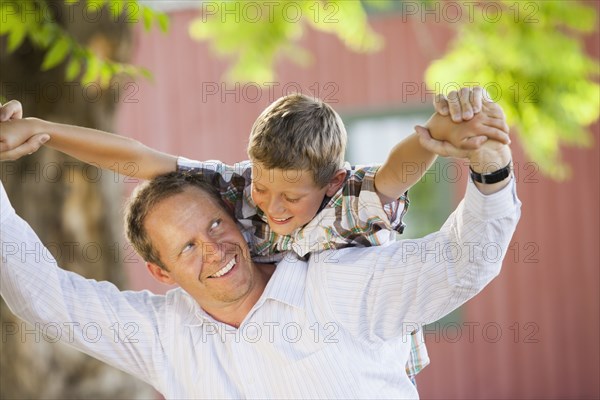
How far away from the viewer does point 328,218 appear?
2.79 meters

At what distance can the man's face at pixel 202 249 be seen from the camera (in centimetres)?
288

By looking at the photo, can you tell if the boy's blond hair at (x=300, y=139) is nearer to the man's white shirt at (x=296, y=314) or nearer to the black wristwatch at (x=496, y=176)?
the man's white shirt at (x=296, y=314)

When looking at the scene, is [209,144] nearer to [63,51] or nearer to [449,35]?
[449,35]

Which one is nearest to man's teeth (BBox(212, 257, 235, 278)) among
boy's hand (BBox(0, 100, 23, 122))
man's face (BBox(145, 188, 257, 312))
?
man's face (BBox(145, 188, 257, 312))

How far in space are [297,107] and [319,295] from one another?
57 cm

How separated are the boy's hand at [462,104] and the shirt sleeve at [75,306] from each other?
1.28 metres

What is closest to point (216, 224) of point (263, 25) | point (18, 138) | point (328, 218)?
point (328, 218)

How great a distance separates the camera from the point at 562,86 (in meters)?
6.10

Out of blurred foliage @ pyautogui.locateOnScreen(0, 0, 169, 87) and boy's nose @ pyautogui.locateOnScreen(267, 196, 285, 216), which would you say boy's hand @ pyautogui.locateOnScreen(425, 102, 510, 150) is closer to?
boy's nose @ pyautogui.locateOnScreen(267, 196, 285, 216)

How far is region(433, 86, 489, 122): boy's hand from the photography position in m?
2.19

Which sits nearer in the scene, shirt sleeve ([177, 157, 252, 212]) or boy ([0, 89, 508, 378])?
boy ([0, 89, 508, 378])

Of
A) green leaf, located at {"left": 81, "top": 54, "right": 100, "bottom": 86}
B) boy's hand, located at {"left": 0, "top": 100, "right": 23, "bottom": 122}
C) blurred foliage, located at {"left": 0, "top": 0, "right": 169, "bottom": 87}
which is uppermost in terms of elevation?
blurred foliage, located at {"left": 0, "top": 0, "right": 169, "bottom": 87}

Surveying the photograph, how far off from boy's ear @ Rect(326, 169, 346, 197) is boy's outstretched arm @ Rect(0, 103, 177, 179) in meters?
0.52

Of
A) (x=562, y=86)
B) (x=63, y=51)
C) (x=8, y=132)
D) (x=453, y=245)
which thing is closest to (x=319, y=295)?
(x=453, y=245)
